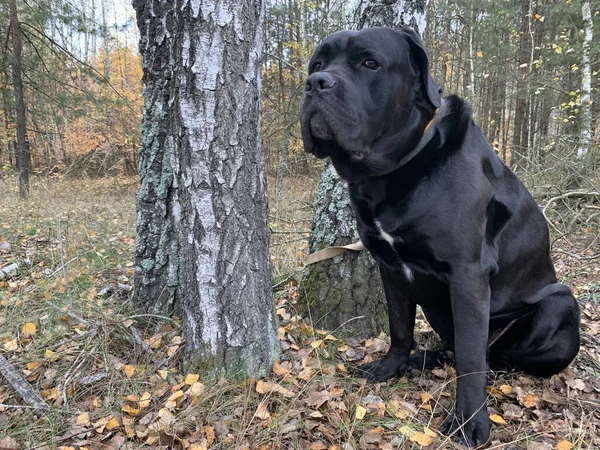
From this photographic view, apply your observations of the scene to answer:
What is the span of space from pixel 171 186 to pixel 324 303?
4.18 feet

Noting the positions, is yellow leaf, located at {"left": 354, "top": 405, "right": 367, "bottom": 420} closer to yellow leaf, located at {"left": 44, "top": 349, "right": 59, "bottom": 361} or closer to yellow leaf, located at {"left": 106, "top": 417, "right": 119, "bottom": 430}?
yellow leaf, located at {"left": 106, "top": 417, "right": 119, "bottom": 430}

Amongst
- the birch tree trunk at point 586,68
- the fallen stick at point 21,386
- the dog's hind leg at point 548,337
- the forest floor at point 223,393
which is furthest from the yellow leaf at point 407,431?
the birch tree trunk at point 586,68

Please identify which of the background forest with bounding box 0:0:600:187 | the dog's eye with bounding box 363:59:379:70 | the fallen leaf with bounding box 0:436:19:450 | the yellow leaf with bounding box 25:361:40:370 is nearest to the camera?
the fallen leaf with bounding box 0:436:19:450

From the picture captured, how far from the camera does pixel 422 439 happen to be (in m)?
1.84

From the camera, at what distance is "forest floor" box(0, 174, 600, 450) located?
1.85 m

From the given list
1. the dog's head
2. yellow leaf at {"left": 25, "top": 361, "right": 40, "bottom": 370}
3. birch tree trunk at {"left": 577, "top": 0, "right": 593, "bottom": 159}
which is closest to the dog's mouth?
the dog's head

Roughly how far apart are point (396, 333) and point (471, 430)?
67 cm

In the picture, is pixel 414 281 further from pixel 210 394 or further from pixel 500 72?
pixel 500 72

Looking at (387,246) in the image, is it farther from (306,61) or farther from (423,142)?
(306,61)

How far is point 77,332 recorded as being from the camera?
257 cm

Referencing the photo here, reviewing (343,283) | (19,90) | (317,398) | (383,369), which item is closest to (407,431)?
(317,398)

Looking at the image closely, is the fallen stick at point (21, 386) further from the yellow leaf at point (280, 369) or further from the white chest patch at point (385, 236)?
the white chest patch at point (385, 236)

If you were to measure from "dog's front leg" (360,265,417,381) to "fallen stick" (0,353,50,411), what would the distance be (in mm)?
1649

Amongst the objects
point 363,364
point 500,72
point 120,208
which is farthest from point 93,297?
point 500,72
